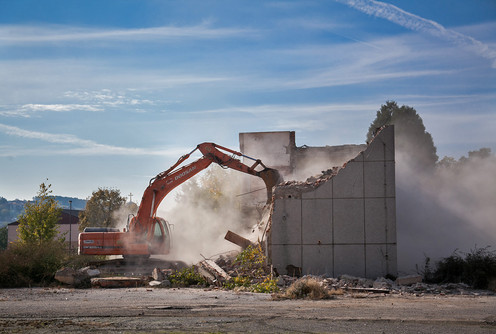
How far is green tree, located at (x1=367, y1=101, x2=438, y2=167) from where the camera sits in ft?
215

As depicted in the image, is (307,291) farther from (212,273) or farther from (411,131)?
(411,131)

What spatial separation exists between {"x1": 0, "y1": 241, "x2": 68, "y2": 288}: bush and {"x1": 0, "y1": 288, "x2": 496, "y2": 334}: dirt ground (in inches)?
133

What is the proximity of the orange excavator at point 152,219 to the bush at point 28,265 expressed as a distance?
233cm

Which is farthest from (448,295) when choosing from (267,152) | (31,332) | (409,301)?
(267,152)

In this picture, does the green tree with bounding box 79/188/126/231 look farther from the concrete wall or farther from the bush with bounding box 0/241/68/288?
the concrete wall

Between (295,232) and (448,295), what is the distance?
552cm

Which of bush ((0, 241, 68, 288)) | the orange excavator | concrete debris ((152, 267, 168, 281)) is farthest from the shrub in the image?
bush ((0, 241, 68, 288))

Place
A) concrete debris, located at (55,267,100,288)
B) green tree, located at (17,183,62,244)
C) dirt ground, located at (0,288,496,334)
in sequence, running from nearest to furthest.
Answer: dirt ground, located at (0,288,496,334)
concrete debris, located at (55,267,100,288)
green tree, located at (17,183,62,244)

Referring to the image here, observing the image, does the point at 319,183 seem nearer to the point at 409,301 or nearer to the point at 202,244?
the point at 409,301

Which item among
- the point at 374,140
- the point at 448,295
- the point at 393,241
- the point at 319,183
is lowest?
the point at 448,295

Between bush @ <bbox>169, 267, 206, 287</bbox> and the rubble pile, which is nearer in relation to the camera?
the rubble pile

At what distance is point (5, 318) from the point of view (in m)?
11.6

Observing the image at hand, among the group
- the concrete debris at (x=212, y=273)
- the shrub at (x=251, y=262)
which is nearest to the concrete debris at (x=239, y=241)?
the shrub at (x=251, y=262)

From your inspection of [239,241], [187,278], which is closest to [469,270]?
[239,241]
